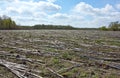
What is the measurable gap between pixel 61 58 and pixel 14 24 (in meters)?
69.3

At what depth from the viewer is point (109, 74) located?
6.21 metres

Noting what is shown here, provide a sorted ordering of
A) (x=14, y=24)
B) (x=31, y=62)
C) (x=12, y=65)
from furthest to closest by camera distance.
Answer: (x=14, y=24) → (x=31, y=62) → (x=12, y=65)

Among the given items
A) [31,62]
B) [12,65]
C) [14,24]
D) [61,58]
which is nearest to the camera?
[12,65]

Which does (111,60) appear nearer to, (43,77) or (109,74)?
(109,74)

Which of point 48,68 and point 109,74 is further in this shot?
point 48,68

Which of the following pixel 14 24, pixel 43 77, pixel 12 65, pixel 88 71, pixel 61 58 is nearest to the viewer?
pixel 43 77

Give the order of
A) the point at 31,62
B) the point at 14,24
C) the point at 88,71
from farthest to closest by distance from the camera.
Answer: the point at 14,24 < the point at 31,62 < the point at 88,71

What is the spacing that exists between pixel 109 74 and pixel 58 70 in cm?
177

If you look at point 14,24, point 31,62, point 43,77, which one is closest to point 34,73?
point 43,77

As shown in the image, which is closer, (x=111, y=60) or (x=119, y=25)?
(x=111, y=60)

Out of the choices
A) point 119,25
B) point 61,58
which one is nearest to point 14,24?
point 119,25

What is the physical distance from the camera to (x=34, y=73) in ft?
20.6

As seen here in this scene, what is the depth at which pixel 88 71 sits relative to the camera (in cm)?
650

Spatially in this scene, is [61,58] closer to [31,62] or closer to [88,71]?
[31,62]
